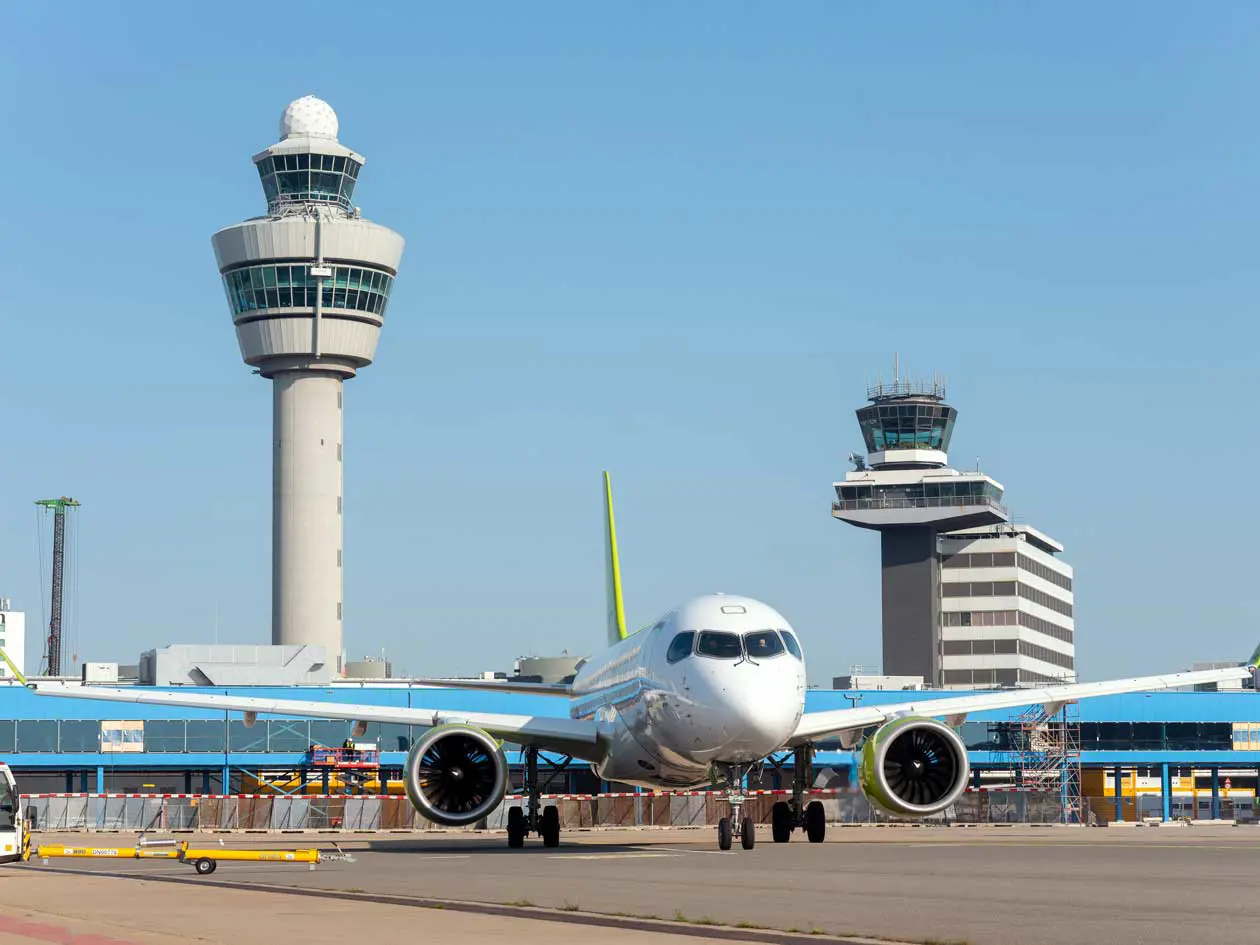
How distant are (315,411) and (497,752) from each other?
98777mm

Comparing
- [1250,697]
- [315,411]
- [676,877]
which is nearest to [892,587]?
[1250,697]

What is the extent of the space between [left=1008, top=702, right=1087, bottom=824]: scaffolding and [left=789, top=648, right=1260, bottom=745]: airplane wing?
2349 inches

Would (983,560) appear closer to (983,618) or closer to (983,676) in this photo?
(983,618)

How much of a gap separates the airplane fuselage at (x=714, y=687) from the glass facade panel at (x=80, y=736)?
254 ft

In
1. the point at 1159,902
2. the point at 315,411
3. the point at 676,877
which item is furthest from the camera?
the point at 315,411

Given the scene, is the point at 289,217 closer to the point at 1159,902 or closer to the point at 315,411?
the point at 315,411

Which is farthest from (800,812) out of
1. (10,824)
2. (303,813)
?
(303,813)

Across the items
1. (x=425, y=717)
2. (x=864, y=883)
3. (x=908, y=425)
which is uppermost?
(x=908, y=425)

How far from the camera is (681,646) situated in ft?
116

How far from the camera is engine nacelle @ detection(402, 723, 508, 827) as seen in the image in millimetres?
39594

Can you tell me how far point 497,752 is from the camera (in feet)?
131

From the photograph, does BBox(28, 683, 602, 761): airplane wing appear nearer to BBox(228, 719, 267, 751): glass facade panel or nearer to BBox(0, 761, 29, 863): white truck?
BBox(0, 761, 29, 863): white truck

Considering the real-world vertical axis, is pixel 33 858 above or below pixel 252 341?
below

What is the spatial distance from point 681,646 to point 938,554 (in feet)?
414
